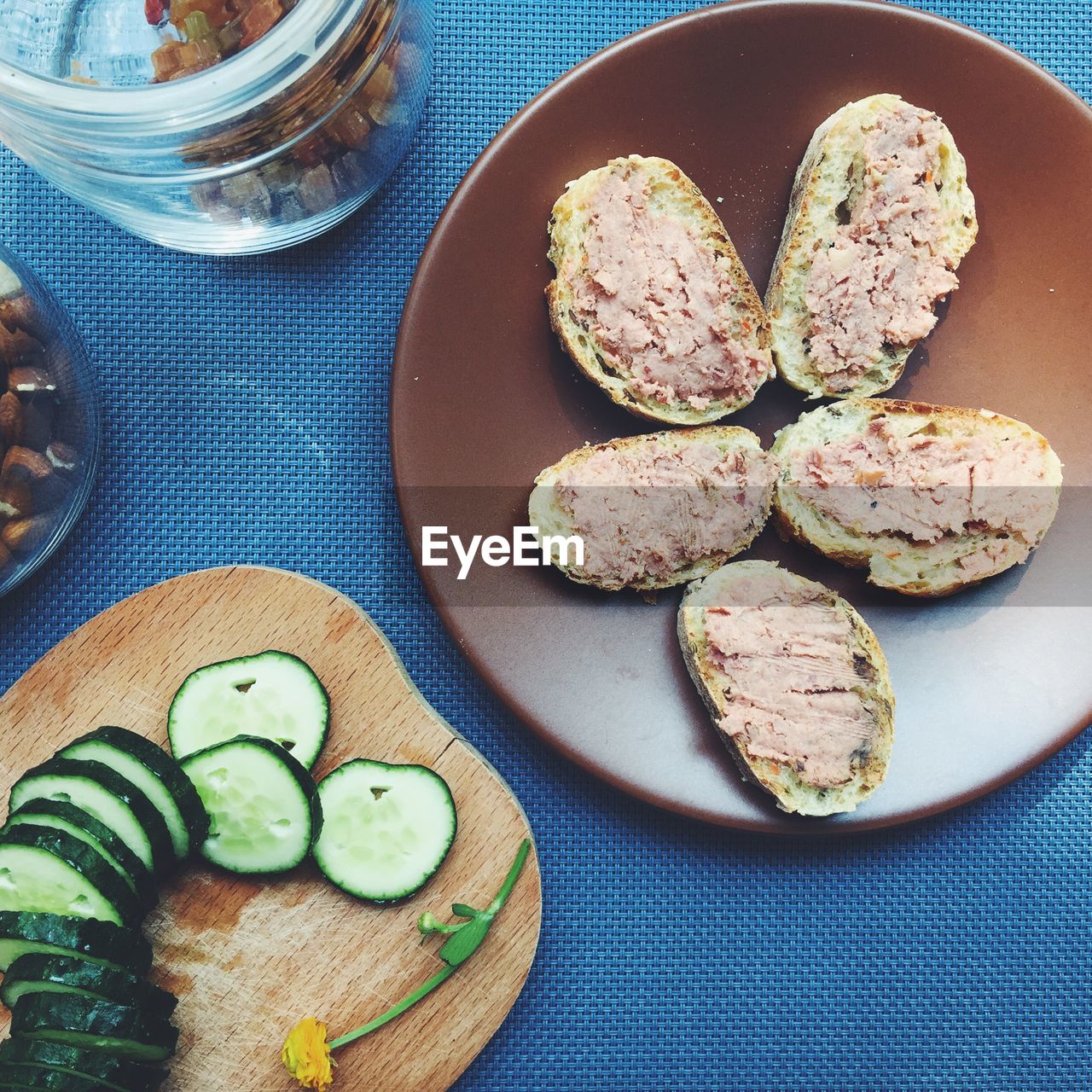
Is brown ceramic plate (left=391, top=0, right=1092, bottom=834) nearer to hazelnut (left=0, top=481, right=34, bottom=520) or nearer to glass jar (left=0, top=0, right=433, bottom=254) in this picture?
glass jar (left=0, top=0, right=433, bottom=254)

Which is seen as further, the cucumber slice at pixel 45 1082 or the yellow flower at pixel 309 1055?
the yellow flower at pixel 309 1055

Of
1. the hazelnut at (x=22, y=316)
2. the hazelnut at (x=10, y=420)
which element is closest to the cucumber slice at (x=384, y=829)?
the hazelnut at (x=10, y=420)

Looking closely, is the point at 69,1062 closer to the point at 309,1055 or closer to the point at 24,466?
the point at 309,1055

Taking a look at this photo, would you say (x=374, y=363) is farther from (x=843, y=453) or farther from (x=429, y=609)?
(x=843, y=453)

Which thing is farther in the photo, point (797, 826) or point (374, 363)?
point (374, 363)

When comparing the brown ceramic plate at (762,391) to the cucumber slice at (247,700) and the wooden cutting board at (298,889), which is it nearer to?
Answer: the wooden cutting board at (298,889)

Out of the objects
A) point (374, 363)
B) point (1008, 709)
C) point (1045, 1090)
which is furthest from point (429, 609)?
point (1045, 1090)
